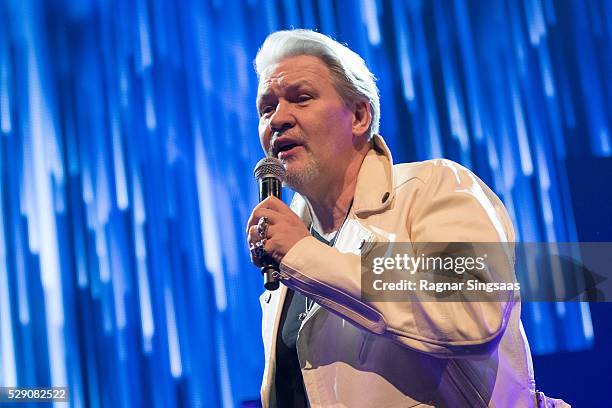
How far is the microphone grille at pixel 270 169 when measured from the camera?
1.55 m

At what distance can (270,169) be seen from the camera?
61.7 inches

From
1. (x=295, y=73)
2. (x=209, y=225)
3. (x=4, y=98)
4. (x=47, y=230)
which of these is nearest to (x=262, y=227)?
(x=295, y=73)

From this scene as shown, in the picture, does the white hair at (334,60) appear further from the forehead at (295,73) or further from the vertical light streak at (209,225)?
the vertical light streak at (209,225)

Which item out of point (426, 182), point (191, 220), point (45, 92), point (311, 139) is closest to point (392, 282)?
point (426, 182)

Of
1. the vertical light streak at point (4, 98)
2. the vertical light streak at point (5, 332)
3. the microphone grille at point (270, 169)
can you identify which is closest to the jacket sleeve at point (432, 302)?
the microphone grille at point (270, 169)

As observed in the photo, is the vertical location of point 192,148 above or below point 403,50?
below

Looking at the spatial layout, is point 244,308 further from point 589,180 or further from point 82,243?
point 589,180

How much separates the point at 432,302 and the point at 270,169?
48cm

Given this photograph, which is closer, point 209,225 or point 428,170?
point 428,170

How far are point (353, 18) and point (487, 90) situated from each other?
62 cm

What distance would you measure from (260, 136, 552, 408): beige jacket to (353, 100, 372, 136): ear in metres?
0.32

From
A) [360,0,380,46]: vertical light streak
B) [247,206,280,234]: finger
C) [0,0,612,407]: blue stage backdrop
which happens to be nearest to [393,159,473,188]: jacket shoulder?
[247,206,280,234]: finger

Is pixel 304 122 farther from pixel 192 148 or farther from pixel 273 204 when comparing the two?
pixel 192 148

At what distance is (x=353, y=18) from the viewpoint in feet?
9.87
